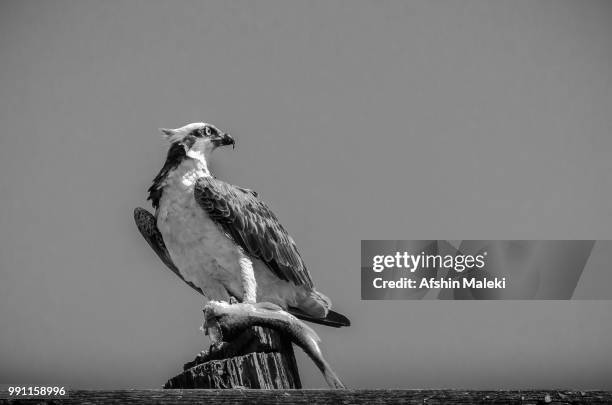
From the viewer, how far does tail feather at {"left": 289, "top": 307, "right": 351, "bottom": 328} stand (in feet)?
24.3

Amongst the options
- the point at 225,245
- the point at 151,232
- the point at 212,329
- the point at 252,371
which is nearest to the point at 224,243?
the point at 225,245

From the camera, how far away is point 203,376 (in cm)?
523

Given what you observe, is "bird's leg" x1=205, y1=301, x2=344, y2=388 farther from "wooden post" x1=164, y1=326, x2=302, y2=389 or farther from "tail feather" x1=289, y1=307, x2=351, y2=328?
"tail feather" x1=289, y1=307, x2=351, y2=328

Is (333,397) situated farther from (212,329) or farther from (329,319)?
(329,319)

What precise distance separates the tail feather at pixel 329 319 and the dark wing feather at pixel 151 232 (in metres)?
0.92

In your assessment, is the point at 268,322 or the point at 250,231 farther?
the point at 250,231

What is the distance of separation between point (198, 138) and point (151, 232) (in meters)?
0.90

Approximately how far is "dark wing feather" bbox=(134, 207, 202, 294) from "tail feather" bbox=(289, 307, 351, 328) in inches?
36.4

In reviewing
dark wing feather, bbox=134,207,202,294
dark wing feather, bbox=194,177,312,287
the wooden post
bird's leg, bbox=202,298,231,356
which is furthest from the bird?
the wooden post

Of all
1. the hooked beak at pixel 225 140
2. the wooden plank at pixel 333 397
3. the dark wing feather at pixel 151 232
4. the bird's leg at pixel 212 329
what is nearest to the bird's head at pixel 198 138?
the hooked beak at pixel 225 140

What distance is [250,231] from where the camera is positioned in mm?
7465

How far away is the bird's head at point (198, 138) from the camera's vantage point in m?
7.66

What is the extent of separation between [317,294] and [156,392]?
3.20 m

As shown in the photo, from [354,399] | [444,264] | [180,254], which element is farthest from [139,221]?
[354,399]
